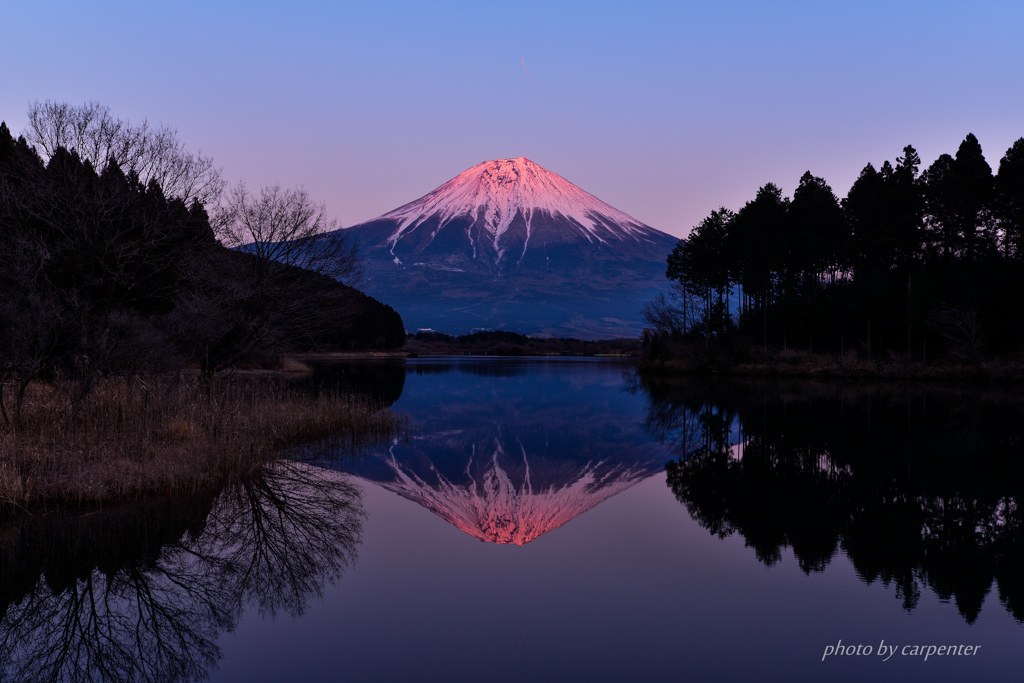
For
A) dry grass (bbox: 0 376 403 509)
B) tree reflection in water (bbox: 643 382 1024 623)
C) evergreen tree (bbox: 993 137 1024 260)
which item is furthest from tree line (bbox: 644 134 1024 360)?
dry grass (bbox: 0 376 403 509)

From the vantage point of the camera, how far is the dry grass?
9.22 metres

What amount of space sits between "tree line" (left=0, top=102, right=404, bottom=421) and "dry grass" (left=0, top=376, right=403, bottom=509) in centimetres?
54

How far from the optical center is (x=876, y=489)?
1084 cm

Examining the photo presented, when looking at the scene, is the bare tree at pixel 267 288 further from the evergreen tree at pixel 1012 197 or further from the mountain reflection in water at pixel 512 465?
the evergreen tree at pixel 1012 197

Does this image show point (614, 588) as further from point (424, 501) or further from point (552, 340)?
point (552, 340)

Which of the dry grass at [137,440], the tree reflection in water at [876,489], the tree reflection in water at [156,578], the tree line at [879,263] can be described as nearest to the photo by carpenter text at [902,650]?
the tree reflection in water at [876,489]

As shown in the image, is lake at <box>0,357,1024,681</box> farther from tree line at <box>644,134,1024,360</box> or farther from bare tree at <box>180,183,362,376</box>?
tree line at <box>644,134,1024,360</box>

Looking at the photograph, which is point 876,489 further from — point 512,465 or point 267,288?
point 267,288

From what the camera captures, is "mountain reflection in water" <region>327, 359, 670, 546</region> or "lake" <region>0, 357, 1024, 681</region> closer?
"lake" <region>0, 357, 1024, 681</region>

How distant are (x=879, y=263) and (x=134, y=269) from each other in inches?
1851

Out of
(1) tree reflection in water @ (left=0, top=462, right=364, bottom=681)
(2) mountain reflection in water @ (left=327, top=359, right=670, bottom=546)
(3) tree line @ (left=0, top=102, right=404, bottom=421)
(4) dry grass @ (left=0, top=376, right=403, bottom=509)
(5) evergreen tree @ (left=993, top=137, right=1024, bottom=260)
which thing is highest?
(5) evergreen tree @ (left=993, top=137, right=1024, bottom=260)

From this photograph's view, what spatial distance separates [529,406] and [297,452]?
1511 cm

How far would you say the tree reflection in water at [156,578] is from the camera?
203 inches

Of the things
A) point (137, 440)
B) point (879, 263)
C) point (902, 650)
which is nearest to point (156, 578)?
point (137, 440)
